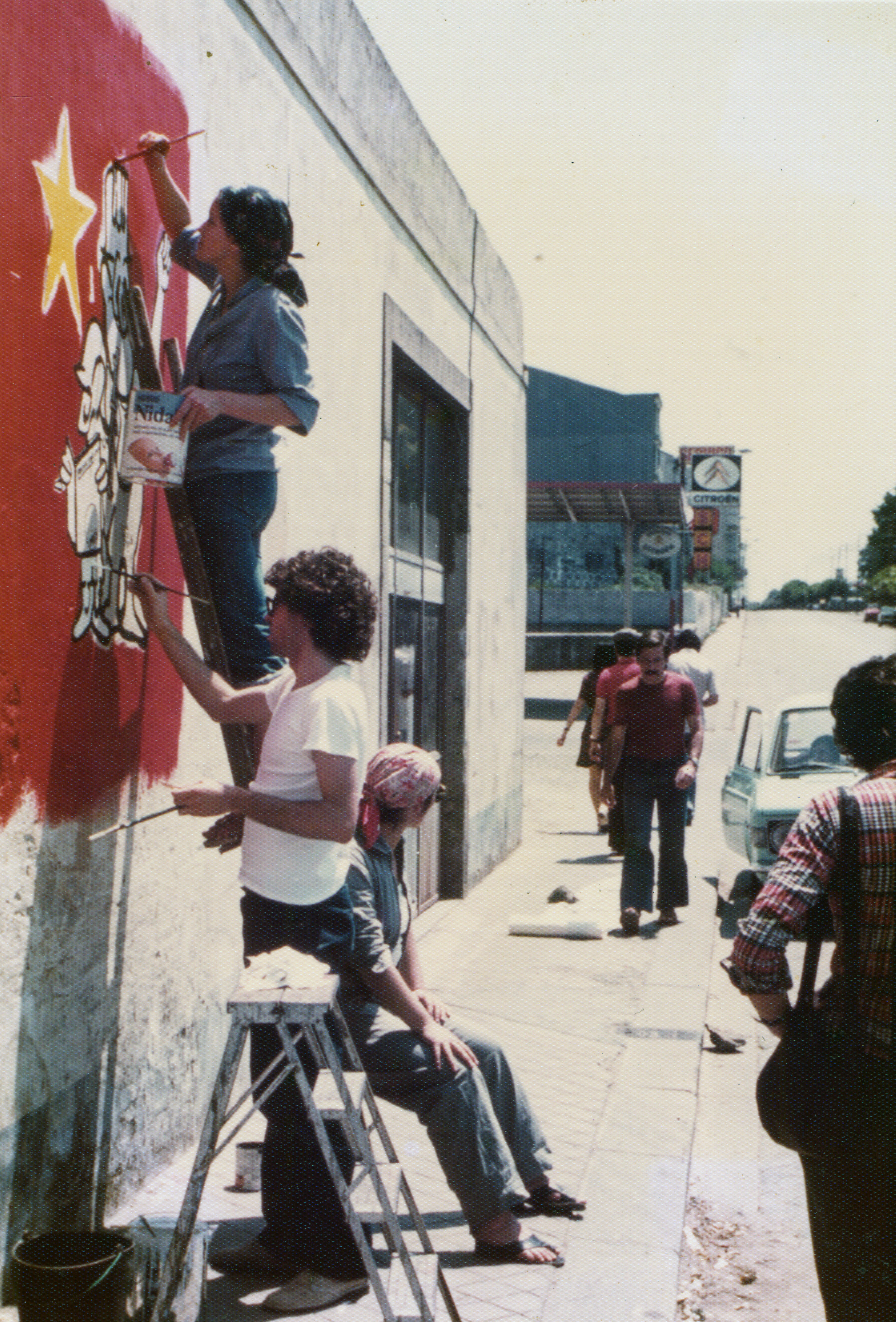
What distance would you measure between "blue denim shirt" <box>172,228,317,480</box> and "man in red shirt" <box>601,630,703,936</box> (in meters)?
5.18

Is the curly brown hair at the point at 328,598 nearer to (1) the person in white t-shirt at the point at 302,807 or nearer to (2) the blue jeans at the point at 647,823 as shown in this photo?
(1) the person in white t-shirt at the point at 302,807

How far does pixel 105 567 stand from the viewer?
355cm

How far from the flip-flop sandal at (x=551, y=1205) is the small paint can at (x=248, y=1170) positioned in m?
0.81

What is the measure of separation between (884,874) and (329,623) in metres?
1.39

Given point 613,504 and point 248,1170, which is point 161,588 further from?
point 613,504

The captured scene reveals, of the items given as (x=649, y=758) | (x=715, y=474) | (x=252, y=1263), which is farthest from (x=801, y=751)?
(x=715, y=474)

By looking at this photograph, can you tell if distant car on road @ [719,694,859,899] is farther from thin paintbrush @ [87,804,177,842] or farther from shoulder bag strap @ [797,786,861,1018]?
shoulder bag strap @ [797,786,861,1018]

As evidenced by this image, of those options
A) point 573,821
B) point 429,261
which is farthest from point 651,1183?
point 573,821

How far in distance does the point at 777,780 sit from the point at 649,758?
3.55 ft

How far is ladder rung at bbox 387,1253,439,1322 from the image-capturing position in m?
3.08

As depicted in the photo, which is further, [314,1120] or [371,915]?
[371,915]

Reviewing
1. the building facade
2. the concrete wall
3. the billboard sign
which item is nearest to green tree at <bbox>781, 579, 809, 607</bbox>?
the building facade

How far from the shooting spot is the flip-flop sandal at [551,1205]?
4.25 m

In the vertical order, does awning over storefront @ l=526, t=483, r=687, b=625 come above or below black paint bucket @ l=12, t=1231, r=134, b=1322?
above
